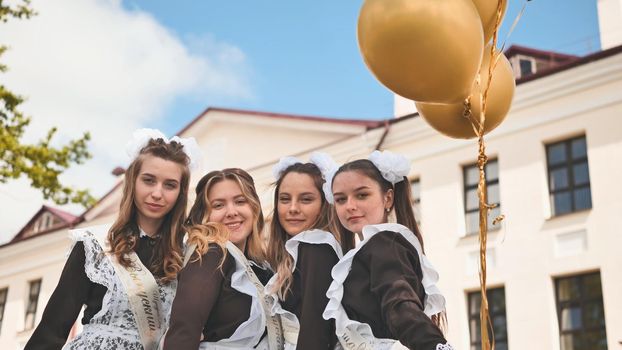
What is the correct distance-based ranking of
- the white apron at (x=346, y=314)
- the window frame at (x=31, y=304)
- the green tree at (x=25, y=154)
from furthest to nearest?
1. the window frame at (x=31, y=304)
2. the green tree at (x=25, y=154)
3. the white apron at (x=346, y=314)

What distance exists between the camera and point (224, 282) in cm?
369

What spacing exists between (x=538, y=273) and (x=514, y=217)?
1126 millimetres

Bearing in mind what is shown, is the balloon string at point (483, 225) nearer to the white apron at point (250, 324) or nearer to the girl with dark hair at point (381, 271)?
the girl with dark hair at point (381, 271)

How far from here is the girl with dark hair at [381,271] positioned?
9.59ft

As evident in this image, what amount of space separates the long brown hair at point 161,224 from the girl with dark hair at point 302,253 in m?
0.48

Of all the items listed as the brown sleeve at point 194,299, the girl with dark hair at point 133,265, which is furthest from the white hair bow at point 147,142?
the brown sleeve at point 194,299

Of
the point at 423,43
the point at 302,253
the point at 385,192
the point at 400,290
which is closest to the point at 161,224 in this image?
the point at 302,253

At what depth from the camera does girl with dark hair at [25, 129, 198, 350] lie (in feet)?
12.1

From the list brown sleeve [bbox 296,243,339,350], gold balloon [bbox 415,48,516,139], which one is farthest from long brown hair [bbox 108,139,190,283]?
gold balloon [bbox 415,48,516,139]

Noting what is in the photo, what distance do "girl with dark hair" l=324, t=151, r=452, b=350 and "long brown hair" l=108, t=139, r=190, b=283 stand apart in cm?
84

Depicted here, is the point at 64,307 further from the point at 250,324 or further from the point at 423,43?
the point at 423,43

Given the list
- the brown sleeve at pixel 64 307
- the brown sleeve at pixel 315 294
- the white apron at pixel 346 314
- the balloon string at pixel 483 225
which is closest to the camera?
the balloon string at pixel 483 225

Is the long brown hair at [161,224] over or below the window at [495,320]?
below

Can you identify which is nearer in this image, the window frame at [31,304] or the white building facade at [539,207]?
the white building facade at [539,207]
